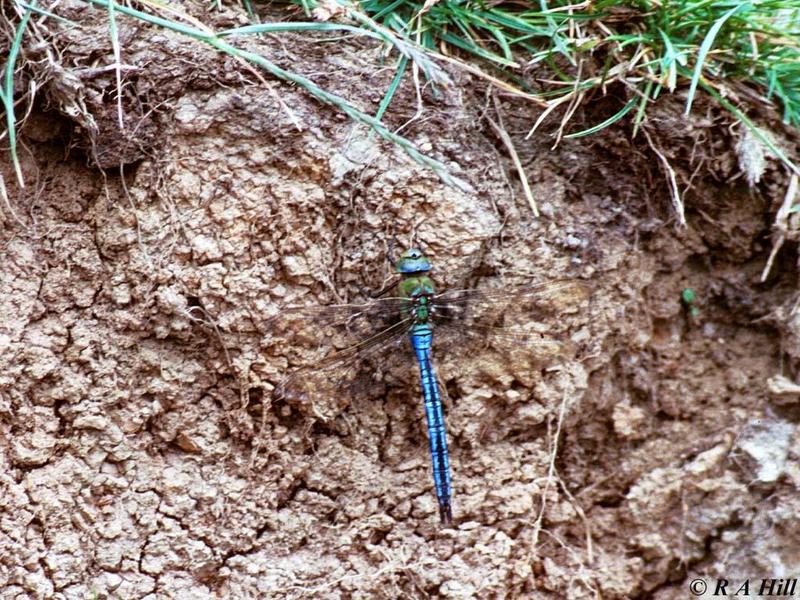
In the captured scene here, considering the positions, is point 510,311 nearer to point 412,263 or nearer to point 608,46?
point 412,263

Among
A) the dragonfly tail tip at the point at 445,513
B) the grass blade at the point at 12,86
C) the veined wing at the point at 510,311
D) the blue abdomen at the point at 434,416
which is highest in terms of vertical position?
the grass blade at the point at 12,86

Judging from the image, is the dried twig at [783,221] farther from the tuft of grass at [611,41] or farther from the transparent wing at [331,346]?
the transparent wing at [331,346]

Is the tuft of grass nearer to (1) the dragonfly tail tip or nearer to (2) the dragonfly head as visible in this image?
(2) the dragonfly head

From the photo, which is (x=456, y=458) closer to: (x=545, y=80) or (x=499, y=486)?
(x=499, y=486)

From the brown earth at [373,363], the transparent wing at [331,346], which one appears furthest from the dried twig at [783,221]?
the transparent wing at [331,346]

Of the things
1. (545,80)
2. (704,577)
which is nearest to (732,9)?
(545,80)

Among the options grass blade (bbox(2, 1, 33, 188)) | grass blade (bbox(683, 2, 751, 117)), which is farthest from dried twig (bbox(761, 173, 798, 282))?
grass blade (bbox(2, 1, 33, 188))
